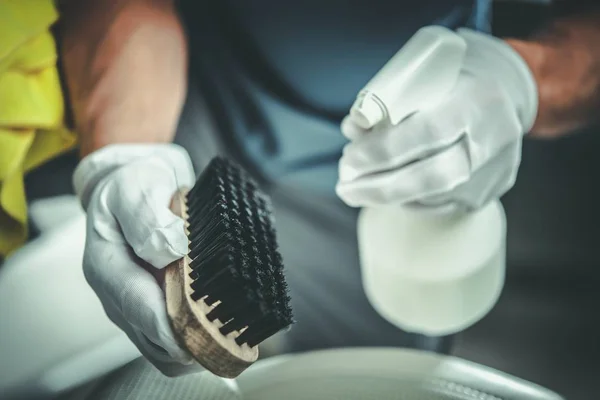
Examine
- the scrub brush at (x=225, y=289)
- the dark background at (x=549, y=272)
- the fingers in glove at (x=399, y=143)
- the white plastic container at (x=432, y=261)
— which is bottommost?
the dark background at (x=549, y=272)

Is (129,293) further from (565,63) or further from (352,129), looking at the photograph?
(565,63)

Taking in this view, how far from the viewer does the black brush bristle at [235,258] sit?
0.32 metres

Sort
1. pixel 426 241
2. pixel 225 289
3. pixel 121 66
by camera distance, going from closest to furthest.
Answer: pixel 225 289 → pixel 426 241 → pixel 121 66

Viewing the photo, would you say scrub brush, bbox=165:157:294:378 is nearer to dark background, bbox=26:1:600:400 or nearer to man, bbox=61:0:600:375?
man, bbox=61:0:600:375

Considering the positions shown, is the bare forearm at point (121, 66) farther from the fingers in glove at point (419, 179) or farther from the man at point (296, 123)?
the fingers in glove at point (419, 179)

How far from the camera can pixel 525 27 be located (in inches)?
20.2

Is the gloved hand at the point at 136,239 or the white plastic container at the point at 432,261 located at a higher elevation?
the gloved hand at the point at 136,239

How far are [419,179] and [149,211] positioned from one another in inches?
7.0

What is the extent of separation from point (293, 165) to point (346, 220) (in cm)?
8

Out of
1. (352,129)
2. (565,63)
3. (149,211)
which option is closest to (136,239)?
(149,211)

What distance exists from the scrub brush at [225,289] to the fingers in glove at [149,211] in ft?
0.03

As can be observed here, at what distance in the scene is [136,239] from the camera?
38 centimetres

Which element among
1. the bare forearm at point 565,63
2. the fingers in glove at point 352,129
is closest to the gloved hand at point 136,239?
the fingers in glove at point 352,129

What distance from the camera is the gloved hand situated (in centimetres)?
35
